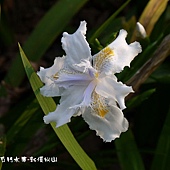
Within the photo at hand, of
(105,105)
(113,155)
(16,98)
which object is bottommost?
(113,155)

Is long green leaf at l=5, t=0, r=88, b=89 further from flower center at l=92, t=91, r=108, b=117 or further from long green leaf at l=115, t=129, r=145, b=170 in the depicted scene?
flower center at l=92, t=91, r=108, b=117

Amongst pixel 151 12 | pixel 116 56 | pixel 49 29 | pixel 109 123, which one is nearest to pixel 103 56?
pixel 116 56

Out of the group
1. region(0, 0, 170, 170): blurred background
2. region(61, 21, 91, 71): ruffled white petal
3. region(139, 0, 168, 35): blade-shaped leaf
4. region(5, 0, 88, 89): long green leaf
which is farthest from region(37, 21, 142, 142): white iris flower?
region(5, 0, 88, 89): long green leaf

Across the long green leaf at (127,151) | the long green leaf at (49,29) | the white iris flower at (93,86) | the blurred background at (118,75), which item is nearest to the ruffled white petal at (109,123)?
the white iris flower at (93,86)

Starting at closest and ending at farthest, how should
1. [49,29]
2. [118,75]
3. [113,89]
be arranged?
1. [113,89]
2. [118,75]
3. [49,29]

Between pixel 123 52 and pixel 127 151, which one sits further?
pixel 127 151

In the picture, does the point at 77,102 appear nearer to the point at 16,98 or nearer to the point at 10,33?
the point at 16,98

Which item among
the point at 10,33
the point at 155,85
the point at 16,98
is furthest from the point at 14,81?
the point at 155,85

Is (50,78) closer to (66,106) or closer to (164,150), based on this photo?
(66,106)
